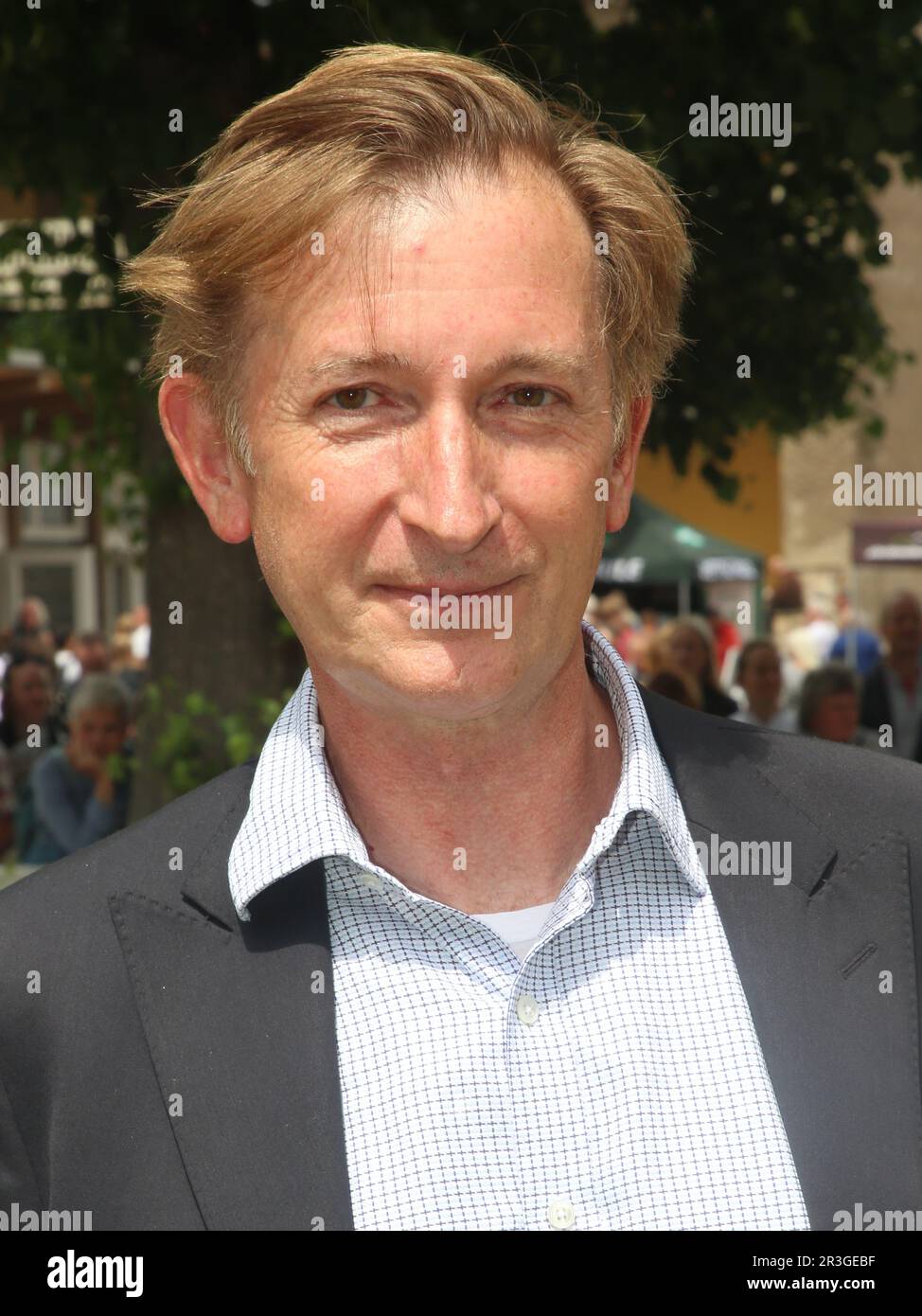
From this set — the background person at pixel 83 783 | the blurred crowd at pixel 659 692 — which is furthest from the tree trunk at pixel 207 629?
the background person at pixel 83 783

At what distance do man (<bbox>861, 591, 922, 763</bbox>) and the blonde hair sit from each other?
544 cm

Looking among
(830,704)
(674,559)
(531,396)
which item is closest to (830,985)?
(531,396)

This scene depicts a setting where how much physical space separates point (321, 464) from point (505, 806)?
0.44 meters

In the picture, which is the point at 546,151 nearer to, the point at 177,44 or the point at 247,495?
the point at 247,495

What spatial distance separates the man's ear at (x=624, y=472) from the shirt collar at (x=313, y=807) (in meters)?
0.22

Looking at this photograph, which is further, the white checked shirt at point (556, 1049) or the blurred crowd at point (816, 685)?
the blurred crowd at point (816, 685)

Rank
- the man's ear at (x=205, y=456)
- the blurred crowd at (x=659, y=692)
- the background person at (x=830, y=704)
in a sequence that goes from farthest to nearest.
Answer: the background person at (x=830, y=704) < the blurred crowd at (x=659, y=692) < the man's ear at (x=205, y=456)

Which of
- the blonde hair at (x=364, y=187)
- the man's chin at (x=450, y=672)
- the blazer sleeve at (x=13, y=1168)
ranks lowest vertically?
the blazer sleeve at (x=13, y=1168)

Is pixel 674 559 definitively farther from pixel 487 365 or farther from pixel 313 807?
pixel 487 365

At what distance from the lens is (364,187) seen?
163 cm

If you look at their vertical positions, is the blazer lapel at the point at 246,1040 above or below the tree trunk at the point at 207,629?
below

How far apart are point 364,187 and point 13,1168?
107 centimetres

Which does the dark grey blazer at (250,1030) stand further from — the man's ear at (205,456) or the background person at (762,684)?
the background person at (762,684)

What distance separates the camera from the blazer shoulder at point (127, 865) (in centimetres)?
173
